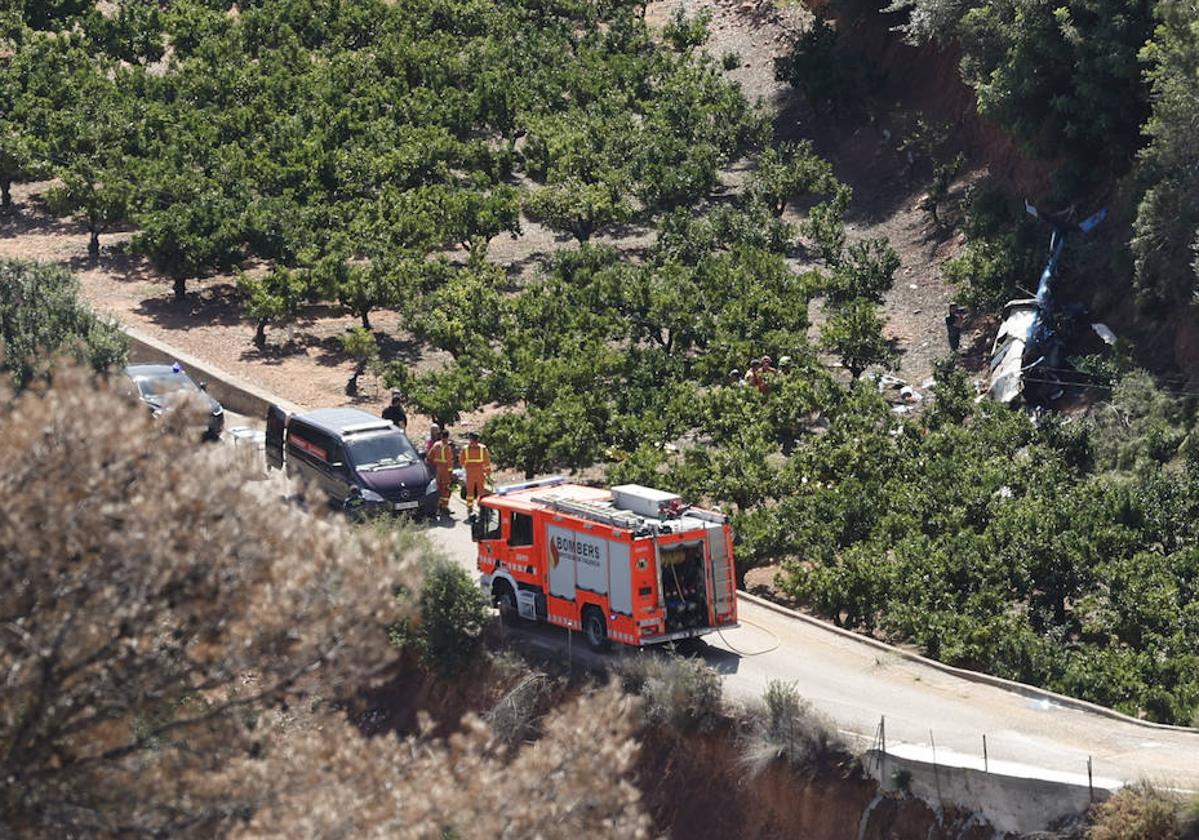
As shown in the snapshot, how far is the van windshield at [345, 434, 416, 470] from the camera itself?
1184 inches

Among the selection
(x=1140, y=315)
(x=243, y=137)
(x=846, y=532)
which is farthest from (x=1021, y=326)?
(x=243, y=137)

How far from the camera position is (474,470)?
101 ft

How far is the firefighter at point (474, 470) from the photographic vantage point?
3089 cm

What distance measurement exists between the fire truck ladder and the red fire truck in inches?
0.5

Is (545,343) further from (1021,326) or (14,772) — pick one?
(14,772)

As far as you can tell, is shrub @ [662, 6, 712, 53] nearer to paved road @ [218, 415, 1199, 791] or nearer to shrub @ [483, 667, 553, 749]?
paved road @ [218, 415, 1199, 791]

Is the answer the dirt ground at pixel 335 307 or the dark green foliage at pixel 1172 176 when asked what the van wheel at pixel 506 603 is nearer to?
the dirt ground at pixel 335 307

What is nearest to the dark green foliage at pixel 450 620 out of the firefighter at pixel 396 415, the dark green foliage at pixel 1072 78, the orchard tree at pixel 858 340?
the firefighter at pixel 396 415

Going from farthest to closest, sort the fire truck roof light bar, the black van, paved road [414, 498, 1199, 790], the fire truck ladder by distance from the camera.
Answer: the black van
the fire truck roof light bar
the fire truck ladder
paved road [414, 498, 1199, 790]

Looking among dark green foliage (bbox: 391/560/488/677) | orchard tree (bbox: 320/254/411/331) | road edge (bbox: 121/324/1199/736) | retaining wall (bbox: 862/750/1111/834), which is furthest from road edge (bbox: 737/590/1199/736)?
orchard tree (bbox: 320/254/411/331)

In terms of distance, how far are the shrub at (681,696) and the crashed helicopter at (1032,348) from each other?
42.6 feet

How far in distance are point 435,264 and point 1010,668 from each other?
21340 millimetres

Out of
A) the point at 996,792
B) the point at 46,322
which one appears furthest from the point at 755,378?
the point at 996,792

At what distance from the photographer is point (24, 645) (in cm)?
1334
